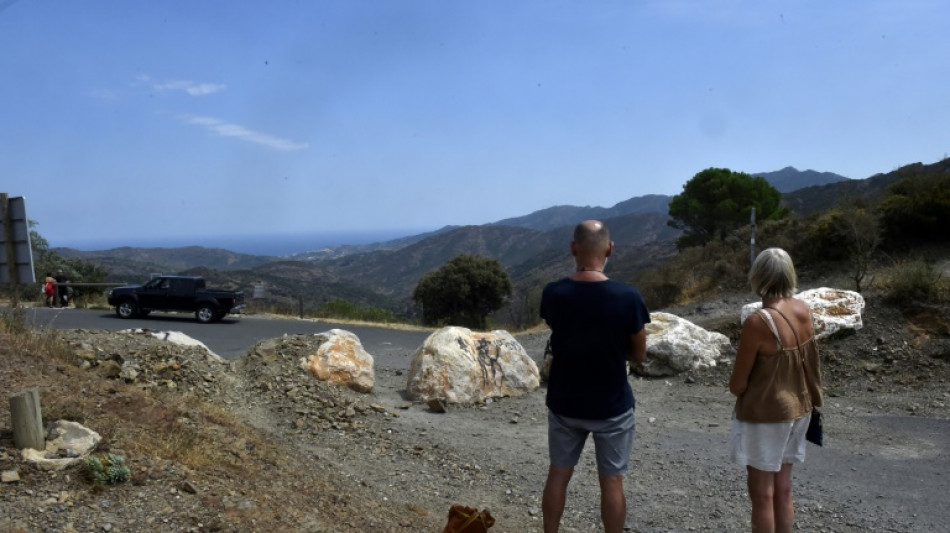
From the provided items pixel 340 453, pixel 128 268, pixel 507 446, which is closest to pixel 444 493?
pixel 340 453

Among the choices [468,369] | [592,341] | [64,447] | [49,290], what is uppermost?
[592,341]

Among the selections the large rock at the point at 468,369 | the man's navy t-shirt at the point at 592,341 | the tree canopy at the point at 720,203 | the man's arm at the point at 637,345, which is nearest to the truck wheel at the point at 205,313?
the large rock at the point at 468,369

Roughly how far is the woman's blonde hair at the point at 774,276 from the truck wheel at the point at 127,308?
20.7m

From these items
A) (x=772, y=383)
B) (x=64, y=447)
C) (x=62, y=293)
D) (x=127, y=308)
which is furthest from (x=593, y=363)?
(x=62, y=293)

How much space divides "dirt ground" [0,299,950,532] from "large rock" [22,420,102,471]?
0.08 metres

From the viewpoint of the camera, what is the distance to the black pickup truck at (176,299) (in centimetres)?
2067

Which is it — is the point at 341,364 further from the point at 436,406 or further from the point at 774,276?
the point at 774,276

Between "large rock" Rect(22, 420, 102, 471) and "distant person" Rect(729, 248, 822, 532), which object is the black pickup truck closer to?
"large rock" Rect(22, 420, 102, 471)

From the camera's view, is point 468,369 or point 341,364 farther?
point 468,369

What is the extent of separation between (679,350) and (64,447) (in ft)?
30.3

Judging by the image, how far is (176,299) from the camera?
2078 centimetres

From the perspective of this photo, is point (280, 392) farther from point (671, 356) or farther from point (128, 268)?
point (128, 268)

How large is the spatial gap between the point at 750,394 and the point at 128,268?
292 ft

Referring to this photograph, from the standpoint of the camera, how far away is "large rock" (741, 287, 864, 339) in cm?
1148
